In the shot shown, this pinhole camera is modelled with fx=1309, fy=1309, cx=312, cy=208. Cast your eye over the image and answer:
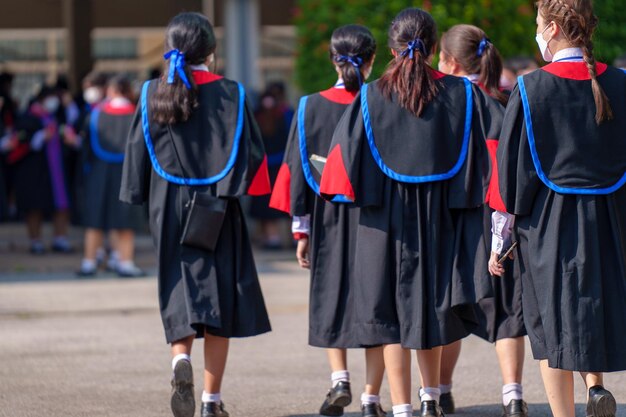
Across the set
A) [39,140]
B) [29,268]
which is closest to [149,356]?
[29,268]

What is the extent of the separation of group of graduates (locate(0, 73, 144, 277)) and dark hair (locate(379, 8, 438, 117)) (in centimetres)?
586

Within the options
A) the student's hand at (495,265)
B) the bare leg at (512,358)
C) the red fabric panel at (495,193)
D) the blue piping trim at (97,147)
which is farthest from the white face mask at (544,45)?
the blue piping trim at (97,147)

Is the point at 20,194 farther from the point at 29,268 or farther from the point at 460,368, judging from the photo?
the point at 460,368

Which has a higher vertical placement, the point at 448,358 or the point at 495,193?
the point at 495,193

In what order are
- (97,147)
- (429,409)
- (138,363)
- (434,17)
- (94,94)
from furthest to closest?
Answer: (94,94)
(97,147)
(434,17)
(138,363)
(429,409)

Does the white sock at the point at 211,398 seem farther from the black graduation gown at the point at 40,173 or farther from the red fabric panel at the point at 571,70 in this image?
the black graduation gown at the point at 40,173

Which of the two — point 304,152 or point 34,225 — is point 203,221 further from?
point 34,225

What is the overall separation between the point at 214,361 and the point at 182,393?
0.31 m

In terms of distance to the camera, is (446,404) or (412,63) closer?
(412,63)

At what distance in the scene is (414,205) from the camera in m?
5.32

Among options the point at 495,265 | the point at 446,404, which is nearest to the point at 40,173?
the point at 446,404

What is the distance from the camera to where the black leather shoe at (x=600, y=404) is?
196 inches

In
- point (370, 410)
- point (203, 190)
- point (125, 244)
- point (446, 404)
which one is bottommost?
point (125, 244)

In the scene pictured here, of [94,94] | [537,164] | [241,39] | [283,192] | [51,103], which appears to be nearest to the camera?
[537,164]
